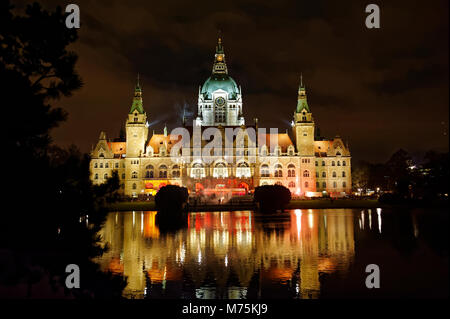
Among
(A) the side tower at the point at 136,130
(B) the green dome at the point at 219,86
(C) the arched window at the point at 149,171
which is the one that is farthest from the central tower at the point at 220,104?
(C) the arched window at the point at 149,171

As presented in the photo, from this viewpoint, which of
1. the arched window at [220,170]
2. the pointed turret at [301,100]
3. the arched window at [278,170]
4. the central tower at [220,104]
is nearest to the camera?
the arched window at [220,170]

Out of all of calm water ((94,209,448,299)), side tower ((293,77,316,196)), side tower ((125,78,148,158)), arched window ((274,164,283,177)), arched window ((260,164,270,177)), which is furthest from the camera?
side tower ((125,78,148,158))

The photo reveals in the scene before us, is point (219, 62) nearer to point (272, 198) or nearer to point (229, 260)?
point (272, 198)

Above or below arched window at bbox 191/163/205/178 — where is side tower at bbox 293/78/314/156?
above

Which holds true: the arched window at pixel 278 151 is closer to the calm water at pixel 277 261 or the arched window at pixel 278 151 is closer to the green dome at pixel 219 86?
the green dome at pixel 219 86

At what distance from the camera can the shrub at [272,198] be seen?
49688 mm

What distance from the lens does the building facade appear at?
311 feet

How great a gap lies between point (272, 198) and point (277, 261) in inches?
1272

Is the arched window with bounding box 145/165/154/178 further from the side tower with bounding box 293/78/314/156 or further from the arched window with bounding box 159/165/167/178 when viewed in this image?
the side tower with bounding box 293/78/314/156

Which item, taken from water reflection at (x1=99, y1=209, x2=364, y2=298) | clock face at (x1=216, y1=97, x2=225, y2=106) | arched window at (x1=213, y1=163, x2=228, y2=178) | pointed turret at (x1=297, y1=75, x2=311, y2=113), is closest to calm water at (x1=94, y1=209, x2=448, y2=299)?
water reflection at (x1=99, y1=209, x2=364, y2=298)

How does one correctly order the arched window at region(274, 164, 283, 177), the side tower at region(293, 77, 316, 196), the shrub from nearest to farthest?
the shrub < the arched window at region(274, 164, 283, 177) < the side tower at region(293, 77, 316, 196)

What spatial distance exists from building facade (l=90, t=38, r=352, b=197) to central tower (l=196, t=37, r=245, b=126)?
1109cm
